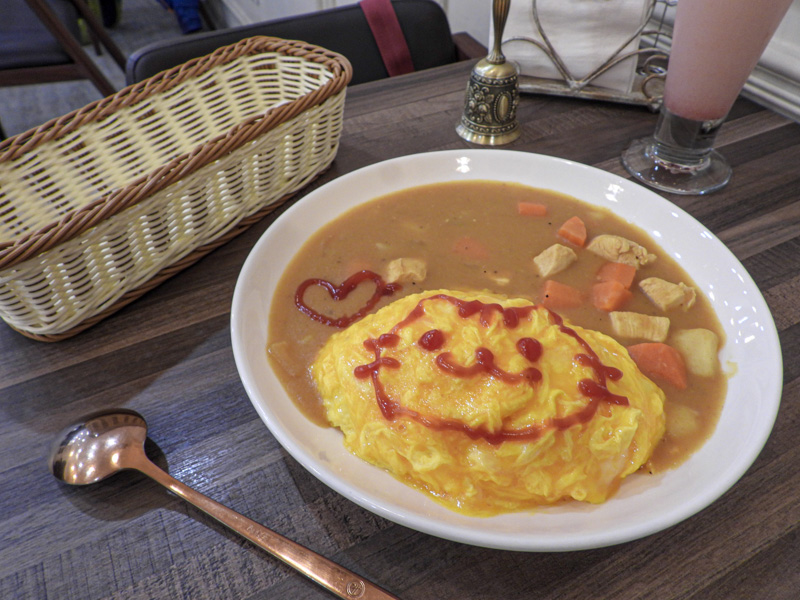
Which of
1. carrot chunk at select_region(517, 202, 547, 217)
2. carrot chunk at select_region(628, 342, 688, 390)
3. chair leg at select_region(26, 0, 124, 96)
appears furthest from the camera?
chair leg at select_region(26, 0, 124, 96)

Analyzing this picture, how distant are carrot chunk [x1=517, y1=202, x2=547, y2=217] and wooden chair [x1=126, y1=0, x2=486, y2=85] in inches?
61.5

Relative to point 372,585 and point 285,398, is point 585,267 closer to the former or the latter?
point 285,398

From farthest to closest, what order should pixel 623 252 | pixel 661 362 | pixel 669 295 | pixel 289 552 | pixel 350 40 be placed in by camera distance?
pixel 350 40 < pixel 623 252 < pixel 669 295 < pixel 661 362 < pixel 289 552

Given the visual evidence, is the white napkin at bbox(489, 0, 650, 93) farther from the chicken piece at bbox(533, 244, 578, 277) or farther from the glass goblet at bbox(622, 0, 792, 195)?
the chicken piece at bbox(533, 244, 578, 277)

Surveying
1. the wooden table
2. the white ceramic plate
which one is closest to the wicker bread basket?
the wooden table

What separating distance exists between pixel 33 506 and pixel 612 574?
1226 mm

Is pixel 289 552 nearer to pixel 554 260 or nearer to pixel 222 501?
pixel 222 501

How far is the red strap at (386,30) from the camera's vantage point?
3.10 m

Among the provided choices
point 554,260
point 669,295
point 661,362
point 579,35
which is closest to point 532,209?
point 554,260

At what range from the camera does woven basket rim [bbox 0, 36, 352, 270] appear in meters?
1.28

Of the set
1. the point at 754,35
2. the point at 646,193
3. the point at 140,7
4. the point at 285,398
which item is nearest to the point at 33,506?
the point at 285,398

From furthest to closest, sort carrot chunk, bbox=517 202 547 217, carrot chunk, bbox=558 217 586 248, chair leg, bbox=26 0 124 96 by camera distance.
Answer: chair leg, bbox=26 0 124 96 < carrot chunk, bbox=517 202 547 217 < carrot chunk, bbox=558 217 586 248

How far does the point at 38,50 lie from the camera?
3.55 meters

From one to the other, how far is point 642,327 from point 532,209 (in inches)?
22.4
